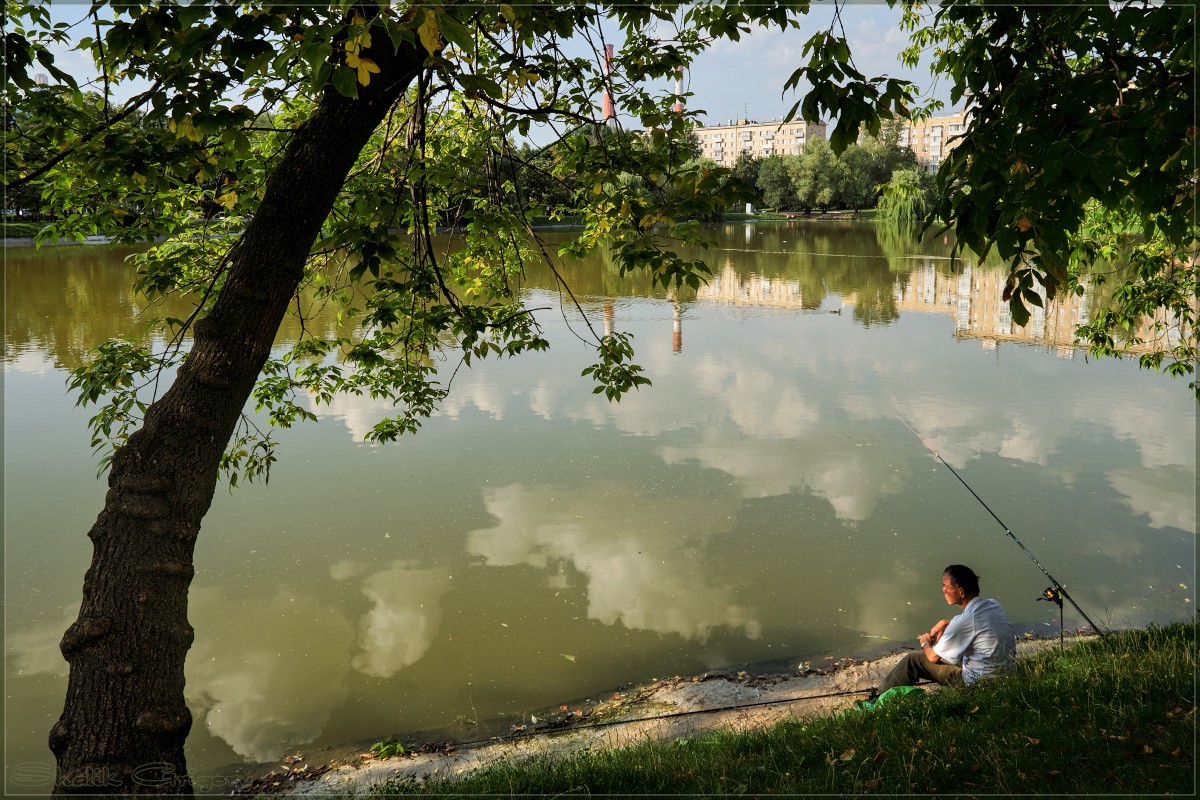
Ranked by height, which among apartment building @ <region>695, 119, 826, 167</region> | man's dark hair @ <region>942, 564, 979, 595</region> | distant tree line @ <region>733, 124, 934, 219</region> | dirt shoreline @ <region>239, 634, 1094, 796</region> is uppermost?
apartment building @ <region>695, 119, 826, 167</region>

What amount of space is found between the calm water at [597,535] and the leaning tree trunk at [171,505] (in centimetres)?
227

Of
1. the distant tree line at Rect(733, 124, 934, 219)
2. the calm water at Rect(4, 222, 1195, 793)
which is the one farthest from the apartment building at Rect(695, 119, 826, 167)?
the calm water at Rect(4, 222, 1195, 793)

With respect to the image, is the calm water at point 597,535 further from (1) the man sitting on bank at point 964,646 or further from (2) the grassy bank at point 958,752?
(2) the grassy bank at point 958,752

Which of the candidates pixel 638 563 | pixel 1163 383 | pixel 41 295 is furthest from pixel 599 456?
pixel 41 295

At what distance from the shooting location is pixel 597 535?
7.99 m

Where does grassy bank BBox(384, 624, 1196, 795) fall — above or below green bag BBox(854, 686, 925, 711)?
above

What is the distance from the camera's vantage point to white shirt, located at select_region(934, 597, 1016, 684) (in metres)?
4.78

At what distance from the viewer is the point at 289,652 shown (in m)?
6.18

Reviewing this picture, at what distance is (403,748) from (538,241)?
3260mm

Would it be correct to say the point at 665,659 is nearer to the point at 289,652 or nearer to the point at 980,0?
the point at 289,652

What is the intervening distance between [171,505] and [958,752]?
3.31m

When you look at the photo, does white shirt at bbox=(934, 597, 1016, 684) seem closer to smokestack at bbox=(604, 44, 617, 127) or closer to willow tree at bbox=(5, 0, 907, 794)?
willow tree at bbox=(5, 0, 907, 794)

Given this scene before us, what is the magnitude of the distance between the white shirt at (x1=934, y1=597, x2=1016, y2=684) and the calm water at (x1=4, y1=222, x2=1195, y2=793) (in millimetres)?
1390

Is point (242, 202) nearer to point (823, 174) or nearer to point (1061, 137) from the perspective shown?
point (1061, 137)
